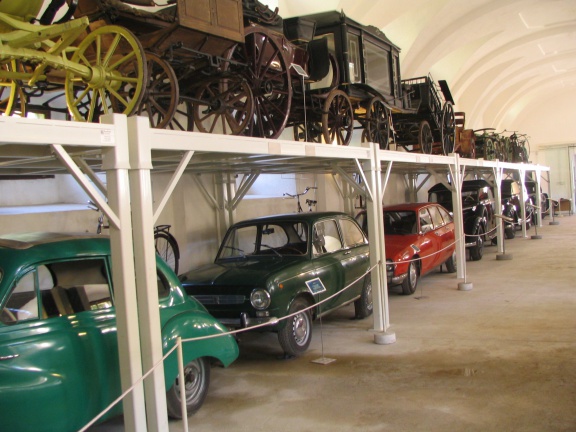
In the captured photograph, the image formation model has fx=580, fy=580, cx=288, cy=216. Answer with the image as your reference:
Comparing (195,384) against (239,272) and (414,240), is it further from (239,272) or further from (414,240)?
(414,240)

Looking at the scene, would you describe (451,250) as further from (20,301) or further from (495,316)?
(20,301)

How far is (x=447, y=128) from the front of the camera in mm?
14328

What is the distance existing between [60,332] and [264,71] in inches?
168

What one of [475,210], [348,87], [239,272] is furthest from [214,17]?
[475,210]

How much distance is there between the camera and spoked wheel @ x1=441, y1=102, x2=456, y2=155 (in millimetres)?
14071

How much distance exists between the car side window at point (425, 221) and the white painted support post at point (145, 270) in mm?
7240

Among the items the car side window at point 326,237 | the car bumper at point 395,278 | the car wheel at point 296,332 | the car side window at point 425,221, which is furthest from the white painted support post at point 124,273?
the car side window at point 425,221

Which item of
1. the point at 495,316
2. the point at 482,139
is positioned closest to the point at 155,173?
the point at 495,316

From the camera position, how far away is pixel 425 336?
23.6 ft

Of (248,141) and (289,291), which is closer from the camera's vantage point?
(248,141)

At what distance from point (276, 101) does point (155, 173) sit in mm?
2373

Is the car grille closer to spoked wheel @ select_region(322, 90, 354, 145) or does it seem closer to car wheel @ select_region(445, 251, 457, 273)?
spoked wheel @ select_region(322, 90, 354, 145)

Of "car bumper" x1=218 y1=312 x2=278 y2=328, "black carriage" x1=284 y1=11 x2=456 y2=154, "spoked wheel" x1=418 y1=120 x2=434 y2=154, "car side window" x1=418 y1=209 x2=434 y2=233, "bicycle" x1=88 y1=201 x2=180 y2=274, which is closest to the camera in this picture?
"car bumper" x1=218 y1=312 x2=278 y2=328

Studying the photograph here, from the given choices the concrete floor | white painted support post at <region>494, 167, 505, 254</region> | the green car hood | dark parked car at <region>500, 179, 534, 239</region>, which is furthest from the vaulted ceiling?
the concrete floor
